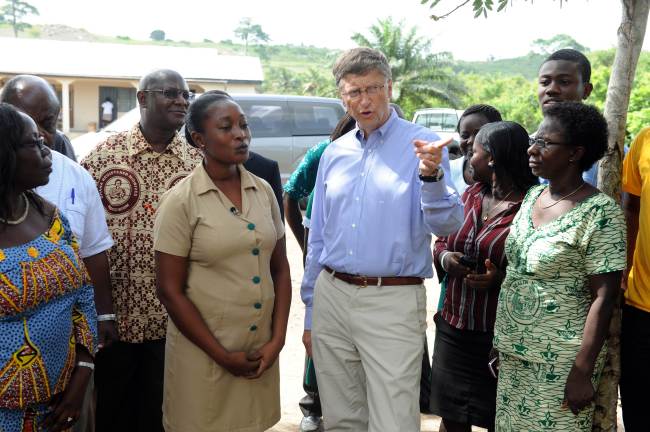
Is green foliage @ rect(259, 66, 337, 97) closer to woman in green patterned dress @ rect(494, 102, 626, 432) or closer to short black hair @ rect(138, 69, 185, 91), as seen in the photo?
short black hair @ rect(138, 69, 185, 91)

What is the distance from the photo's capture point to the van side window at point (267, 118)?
1305 cm

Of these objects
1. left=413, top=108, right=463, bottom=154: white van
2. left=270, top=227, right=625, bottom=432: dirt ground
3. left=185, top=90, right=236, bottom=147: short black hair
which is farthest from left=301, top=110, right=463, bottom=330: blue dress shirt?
left=413, top=108, right=463, bottom=154: white van

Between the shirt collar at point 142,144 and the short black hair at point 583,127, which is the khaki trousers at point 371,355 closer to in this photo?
the short black hair at point 583,127

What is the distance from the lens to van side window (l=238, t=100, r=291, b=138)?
1305 centimetres

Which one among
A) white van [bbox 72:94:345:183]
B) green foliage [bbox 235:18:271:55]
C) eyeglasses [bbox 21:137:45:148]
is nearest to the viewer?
eyeglasses [bbox 21:137:45:148]

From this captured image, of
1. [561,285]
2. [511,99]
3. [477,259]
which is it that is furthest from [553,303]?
[511,99]

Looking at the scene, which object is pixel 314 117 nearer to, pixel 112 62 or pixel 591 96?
pixel 591 96

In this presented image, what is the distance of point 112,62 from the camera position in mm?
30656

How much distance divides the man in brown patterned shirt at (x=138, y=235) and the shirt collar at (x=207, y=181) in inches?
23.8

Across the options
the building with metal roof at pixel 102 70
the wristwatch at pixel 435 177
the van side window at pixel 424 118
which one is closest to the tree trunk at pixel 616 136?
the wristwatch at pixel 435 177

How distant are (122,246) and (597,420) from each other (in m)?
2.39

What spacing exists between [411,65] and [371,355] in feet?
94.8

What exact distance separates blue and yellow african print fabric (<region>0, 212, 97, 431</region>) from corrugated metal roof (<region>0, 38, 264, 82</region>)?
85.6ft

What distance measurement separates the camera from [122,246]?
3.62m
